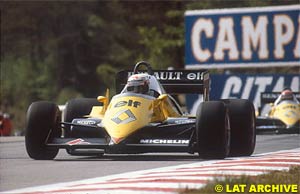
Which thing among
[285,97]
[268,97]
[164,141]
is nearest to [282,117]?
[285,97]

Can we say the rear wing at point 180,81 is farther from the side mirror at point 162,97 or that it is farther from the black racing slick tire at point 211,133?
the black racing slick tire at point 211,133

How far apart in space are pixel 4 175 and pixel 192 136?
3314 millimetres

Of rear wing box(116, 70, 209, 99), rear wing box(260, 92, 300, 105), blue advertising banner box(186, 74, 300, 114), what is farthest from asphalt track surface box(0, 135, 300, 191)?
blue advertising banner box(186, 74, 300, 114)

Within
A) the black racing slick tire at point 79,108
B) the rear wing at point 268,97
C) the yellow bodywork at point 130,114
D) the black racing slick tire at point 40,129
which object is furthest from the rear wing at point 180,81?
the rear wing at point 268,97

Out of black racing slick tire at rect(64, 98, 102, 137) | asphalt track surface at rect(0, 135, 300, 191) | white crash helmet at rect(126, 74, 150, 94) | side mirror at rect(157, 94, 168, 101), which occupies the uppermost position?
white crash helmet at rect(126, 74, 150, 94)

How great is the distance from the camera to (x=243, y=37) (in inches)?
1553

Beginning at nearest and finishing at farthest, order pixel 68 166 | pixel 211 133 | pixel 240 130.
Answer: pixel 68 166 → pixel 211 133 → pixel 240 130

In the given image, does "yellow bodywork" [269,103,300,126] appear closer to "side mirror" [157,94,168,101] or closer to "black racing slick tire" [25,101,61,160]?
"side mirror" [157,94,168,101]

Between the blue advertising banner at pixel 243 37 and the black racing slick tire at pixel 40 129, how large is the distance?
24.5 m

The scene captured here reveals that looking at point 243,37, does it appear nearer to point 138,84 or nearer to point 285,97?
point 285,97

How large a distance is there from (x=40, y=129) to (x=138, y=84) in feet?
5.86

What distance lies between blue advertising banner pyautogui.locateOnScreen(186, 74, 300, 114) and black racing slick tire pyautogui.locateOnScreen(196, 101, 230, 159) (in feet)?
78.7

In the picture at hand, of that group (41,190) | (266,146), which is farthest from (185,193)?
(266,146)

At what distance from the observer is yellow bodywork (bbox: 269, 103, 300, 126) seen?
28.4 meters
